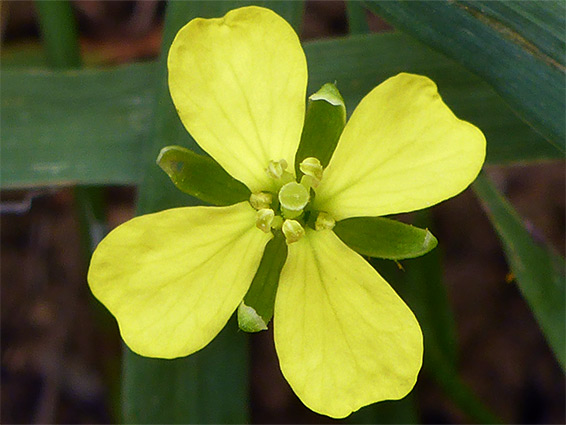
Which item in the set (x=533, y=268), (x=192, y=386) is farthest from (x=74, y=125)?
(x=533, y=268)

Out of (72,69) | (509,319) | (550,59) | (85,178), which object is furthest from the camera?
(509,319)

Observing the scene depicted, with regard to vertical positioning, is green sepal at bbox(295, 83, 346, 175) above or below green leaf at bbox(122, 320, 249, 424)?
above

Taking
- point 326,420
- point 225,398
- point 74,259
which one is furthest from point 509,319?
point 74,259

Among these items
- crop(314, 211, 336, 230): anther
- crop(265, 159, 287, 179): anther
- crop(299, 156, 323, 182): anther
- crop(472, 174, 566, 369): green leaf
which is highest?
crop(299, 156, 323, 182): anther

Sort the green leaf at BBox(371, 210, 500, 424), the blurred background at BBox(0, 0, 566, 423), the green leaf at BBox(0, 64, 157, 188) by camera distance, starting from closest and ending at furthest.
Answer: the green leaf at BBox(0, 64, 157, 188) → the green leaf at BBox(371, 210, 500, 424) → the blurred background at BBox(0, 0, 566, 423)

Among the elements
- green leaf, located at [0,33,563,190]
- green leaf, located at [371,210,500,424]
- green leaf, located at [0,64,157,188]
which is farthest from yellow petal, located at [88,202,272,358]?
green leaf, located at [371,210,500,424]

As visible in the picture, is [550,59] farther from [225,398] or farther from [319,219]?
[225,398]

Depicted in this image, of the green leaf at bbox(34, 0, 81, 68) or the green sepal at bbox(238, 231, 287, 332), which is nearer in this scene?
the green sepal at bbox(238, 231, 287, 332)

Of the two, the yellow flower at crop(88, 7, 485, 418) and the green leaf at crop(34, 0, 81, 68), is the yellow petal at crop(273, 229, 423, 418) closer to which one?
the yellow flower at crop(88, 7, 485, 418)
